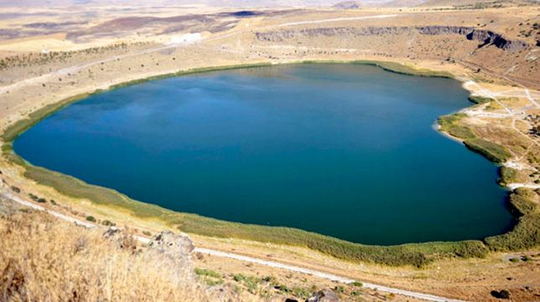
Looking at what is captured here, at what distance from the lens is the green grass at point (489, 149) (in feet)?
161

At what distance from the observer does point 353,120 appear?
6378cm

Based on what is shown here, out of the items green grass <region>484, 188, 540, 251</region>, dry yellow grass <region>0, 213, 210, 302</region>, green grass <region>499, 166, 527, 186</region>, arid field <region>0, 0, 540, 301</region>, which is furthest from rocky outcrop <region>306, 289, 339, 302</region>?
green grass <region>499, 166, 527, 186</region>

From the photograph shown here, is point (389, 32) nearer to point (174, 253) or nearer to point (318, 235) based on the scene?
point (318, 235)

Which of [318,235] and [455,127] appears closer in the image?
[318,235]

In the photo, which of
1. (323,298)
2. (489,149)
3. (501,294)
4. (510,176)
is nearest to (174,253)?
(323,298)

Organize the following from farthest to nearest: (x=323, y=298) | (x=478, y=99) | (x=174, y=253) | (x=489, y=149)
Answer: (x=478, y=99)
(x=489, y=149)
(x=174, y=253)
(x=323, y=298)

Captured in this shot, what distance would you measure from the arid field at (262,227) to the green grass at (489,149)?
0.80 feet

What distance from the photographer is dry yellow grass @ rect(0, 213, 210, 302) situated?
34.1ft

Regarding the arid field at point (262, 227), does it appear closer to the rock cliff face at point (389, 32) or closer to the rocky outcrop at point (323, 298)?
the rock cliff face at point (389, 32)

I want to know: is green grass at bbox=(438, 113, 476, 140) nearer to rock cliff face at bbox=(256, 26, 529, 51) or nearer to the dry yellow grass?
rock cliff face at bbox=(256, 26, 529, 51)

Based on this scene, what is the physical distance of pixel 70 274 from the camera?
10852mm

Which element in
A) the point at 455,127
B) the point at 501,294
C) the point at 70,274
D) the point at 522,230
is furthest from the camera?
the point at 455,127

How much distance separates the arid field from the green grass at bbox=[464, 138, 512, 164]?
0.24m

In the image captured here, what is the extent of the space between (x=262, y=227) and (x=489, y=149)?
33809mm
